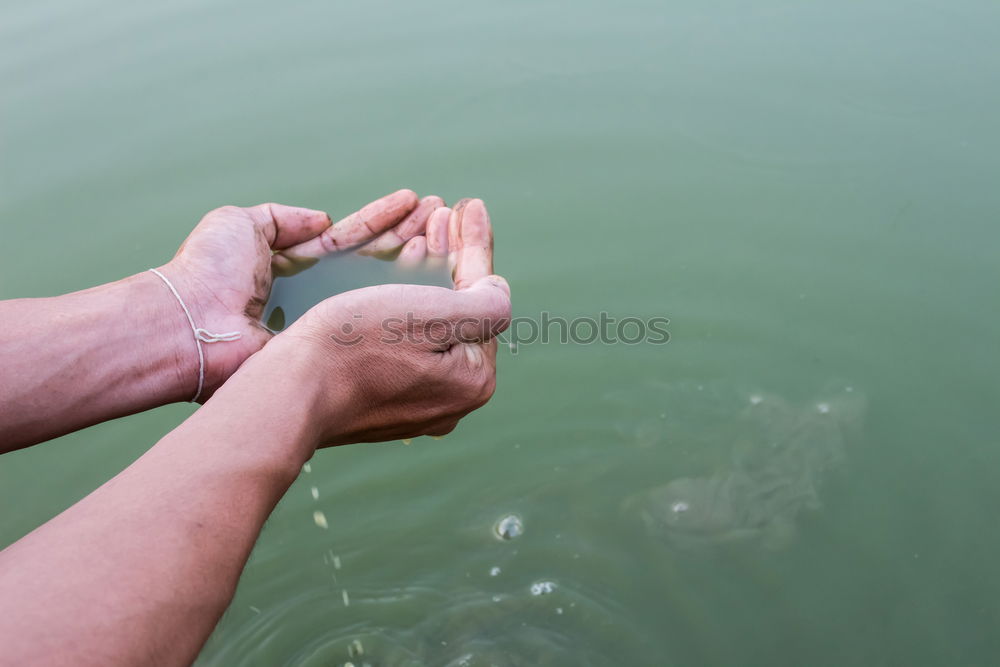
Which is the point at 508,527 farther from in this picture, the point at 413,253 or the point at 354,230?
the point at 354,230

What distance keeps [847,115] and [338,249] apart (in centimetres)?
221

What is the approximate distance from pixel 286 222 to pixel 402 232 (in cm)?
30

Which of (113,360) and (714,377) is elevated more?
(113,360)

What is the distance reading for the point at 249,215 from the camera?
2055 millimetres

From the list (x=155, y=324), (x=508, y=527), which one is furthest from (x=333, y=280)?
(x=508, y=527)

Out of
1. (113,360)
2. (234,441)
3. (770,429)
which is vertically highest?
(234,441)

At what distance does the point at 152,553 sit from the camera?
969 mm

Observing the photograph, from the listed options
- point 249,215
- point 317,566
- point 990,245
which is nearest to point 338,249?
point 249,215

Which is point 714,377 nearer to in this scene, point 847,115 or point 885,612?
point 885,612

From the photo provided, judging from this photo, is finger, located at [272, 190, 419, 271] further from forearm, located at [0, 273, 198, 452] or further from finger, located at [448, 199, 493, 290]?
forearm, located at [0, 273, 198, 452]

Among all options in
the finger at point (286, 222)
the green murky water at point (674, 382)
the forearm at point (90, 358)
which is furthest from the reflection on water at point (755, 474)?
the forearm at point (90, 358)

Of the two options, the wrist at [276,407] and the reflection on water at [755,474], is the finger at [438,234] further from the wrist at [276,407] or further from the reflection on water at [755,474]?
the reflection on water at [755,474]

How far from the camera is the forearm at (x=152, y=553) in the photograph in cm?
86

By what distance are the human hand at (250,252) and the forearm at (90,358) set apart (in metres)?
0.05
